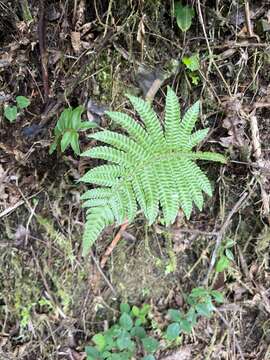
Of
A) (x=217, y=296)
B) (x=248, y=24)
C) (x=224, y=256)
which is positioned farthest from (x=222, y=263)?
(x=248, y=24)

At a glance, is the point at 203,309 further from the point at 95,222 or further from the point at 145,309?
the point at 95,222

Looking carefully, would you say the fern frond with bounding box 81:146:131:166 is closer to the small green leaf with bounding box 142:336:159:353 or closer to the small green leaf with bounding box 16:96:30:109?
the small green leaf with bounding box 16:96:30:109

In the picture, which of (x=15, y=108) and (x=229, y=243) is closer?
(x=15, y=108)

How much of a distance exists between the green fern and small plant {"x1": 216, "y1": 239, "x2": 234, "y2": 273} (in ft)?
2.54

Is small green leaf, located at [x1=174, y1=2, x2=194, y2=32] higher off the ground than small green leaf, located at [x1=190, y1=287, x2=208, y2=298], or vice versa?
small green leaf, located at [x1=174, y1=2, x2=194, y2=32]

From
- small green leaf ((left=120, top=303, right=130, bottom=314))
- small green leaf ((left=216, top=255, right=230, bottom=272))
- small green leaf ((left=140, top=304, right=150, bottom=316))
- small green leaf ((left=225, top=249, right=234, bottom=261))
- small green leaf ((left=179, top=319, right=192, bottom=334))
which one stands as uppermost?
small green leaf ((left=225, top=249, right=234, bottom=261))

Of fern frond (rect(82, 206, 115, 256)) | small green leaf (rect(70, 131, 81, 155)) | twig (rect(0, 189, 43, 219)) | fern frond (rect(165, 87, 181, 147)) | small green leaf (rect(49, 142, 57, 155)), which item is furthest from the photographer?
twig (rect(0, 189, 43, 219))

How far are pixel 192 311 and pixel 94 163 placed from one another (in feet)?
3.85

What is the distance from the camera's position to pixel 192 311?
283 cm

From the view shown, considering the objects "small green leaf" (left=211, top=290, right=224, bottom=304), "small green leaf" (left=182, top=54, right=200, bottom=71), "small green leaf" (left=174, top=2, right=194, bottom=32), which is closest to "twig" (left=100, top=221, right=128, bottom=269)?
"small green leaf" (left=211, top=290, right=224, bottom=304)

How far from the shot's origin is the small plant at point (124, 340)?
2.76m

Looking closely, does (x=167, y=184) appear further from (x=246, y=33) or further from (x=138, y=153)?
(x=246, y=33)

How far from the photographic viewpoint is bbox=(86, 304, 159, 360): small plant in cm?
276

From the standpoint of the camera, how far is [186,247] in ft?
9.52
